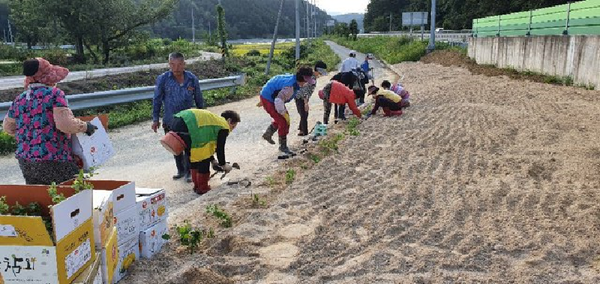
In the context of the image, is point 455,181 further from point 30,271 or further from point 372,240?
point 30,271

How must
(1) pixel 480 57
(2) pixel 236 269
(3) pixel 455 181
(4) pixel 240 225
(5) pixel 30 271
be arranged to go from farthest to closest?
(1) pixel 480 57, (3) pixel 455 181, (4) pixel 240 225, (2) pixel 236 269, (5) pixel 30 271

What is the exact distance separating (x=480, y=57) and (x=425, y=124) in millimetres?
18159

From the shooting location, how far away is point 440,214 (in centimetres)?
484

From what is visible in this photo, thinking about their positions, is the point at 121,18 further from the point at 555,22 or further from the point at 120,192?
the point at 120,192

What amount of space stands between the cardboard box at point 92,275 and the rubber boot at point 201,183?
292 cm

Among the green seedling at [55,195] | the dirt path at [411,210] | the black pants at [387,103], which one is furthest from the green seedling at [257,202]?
the black pants at [387,103]

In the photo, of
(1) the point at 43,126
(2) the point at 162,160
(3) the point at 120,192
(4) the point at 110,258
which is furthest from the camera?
(2) the point at 162,160

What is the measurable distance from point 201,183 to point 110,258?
9.17ft

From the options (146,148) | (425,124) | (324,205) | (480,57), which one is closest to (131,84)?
(146,148)

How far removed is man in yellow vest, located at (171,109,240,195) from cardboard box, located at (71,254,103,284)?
275cm

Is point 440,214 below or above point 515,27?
below

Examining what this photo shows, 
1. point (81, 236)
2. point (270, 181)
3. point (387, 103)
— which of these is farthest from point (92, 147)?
point (387, 103)

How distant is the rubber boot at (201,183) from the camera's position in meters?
6.18

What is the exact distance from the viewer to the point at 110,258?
342 centimetres
